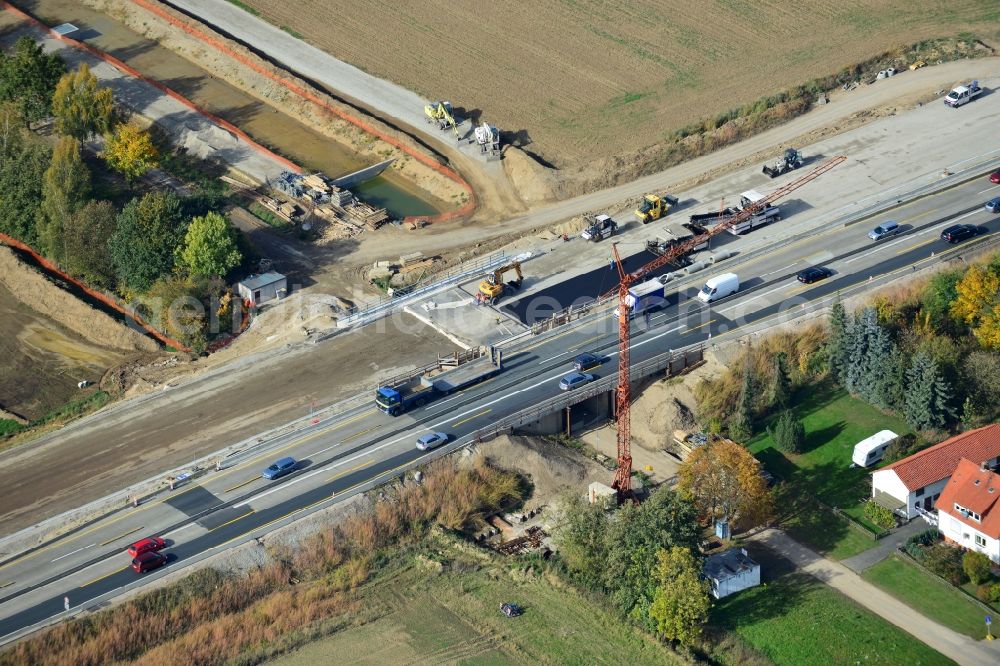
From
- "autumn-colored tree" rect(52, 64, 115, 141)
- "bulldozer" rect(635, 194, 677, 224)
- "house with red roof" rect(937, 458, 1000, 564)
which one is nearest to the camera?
"house with red roof" rect(937, 458, 1000, 564)

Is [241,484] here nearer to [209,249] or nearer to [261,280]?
[261,280]

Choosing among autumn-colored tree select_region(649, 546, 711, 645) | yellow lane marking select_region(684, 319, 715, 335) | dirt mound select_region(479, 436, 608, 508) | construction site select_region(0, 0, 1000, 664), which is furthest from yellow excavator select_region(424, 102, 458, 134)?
autumn-colored tree select_region(649, 546, 711, 645)

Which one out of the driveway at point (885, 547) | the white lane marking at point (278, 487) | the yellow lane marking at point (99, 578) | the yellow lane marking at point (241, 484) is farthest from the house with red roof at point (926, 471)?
the yellow lane marking at point (99, 578)

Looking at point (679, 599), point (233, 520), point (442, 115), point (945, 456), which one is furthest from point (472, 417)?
point (442, 115)

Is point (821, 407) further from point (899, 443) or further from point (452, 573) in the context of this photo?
point (452, 573)

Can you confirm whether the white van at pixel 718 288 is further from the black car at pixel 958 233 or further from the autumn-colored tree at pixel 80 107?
the autumn-colored tree at pixel 80 107

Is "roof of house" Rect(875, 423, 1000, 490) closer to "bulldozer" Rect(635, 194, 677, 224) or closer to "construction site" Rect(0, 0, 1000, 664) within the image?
"construction site" Rect(0, 0, 1000, 664)
